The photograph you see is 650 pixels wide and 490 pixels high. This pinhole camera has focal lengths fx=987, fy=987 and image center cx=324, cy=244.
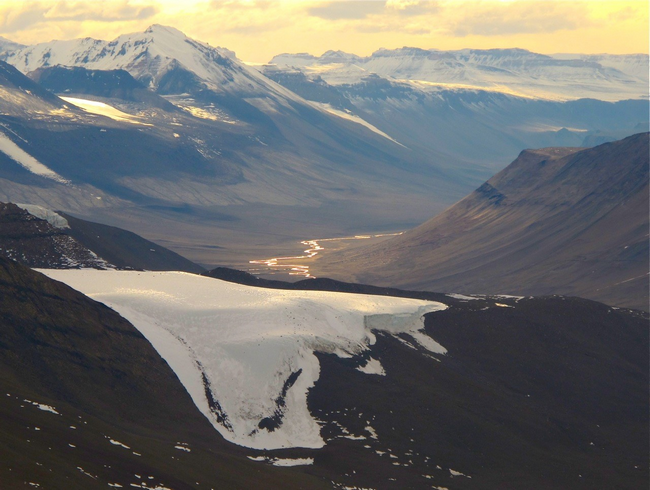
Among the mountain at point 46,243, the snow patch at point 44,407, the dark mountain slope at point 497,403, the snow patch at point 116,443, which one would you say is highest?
the mountain at point 46,243

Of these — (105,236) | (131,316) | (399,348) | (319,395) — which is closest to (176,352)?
(131,316)

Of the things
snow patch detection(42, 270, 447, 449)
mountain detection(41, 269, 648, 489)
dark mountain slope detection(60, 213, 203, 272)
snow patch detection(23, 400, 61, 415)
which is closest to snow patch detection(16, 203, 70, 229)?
dark mountain slope detection(60, 213, 203, 272)

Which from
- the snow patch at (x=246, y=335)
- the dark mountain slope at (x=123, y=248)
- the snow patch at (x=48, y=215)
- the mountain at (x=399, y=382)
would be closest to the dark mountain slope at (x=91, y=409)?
the mountain at (x=399, y=382)

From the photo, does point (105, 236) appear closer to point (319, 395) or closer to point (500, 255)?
point (319, 395)

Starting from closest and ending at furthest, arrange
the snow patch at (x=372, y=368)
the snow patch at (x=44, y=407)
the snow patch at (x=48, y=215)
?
the snow patch at (x=44, y=407) < the snow patch at (x=372, y=368) < the snow patch at (x=48, y=215)

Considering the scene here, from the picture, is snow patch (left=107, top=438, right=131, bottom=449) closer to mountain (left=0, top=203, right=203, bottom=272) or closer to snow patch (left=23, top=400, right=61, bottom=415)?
snow patch (left=23, top=400, right=61, bottom=415)

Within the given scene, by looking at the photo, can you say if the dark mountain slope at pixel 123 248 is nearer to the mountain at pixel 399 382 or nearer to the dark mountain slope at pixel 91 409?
the mountain at pixel 399 382
